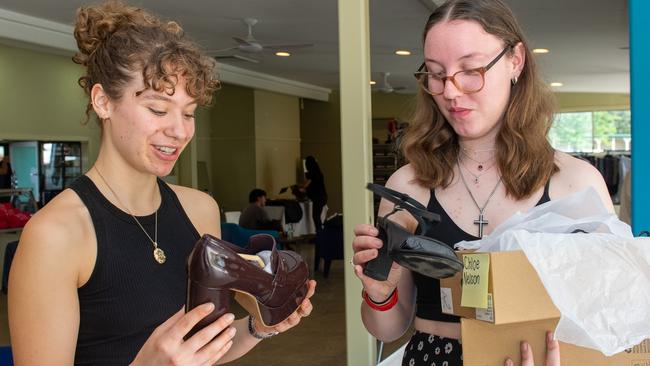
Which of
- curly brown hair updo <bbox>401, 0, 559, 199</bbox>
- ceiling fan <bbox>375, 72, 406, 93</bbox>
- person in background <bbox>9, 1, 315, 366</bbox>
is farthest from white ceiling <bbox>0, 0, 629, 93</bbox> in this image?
person in background <bbox>9, 1, 315, 366</bbox>

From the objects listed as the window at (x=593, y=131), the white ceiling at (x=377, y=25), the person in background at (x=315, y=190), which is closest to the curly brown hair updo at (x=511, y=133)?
the white ceiling at (x=377, y=25)

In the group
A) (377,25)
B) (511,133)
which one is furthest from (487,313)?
(377,25)

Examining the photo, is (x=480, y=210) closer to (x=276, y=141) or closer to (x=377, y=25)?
(x=377, y=25)

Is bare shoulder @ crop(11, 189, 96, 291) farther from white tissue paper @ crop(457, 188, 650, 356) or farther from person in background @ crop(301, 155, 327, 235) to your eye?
person in background @ crop(301, 155, 327, 235)

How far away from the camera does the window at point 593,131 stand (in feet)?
45.9

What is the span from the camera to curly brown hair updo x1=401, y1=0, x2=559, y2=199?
4.34 feet

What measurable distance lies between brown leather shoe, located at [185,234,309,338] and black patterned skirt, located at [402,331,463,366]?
348 millimetres

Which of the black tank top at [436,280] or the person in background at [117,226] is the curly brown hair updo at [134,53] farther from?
the black tank top at [436,280]

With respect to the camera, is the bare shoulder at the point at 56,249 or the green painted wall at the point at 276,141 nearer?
the bare shoulder at the point at 56,249

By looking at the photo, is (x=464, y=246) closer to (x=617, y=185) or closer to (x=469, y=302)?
(x=469, y=302)

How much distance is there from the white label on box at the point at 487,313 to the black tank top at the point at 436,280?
0.27 metres

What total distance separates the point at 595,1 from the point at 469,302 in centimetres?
599

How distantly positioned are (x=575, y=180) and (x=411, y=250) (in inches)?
19.7

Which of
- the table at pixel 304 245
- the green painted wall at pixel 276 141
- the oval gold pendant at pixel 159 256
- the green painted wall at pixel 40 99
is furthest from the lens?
the green painted wall at pixel 276 141
